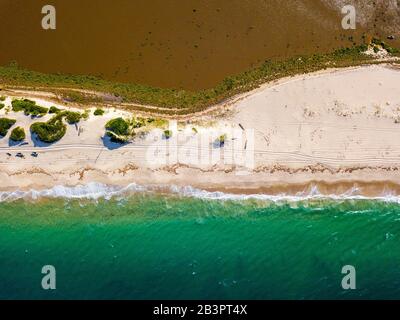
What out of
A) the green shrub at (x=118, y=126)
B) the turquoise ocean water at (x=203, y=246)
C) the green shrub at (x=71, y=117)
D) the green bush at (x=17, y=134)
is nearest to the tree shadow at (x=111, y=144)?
the green shrub at (x=118, y=126)

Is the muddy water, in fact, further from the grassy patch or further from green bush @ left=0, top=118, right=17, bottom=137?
→ green bush @ left=0, top=118, right=17, bottom=137

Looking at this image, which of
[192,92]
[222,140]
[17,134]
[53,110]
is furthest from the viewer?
[192,92]

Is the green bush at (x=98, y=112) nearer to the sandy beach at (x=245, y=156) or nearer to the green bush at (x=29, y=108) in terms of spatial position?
the sandy beach at (x=245, y=156)

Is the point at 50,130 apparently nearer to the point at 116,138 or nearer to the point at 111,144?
the point at 111,144

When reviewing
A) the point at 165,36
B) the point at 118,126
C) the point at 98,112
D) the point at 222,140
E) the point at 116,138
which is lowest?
the point at 222,140

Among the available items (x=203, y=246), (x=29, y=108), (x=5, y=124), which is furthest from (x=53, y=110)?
(x=203, y=246)

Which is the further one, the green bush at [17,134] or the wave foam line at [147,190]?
the wave foam line at [147,190]

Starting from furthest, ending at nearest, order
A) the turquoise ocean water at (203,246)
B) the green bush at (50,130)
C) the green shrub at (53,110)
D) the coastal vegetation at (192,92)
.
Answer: the coastal vegetation at (192,92) → the green shrub at (53,110) → the turquoise ocean water at (203,246) → the green bush at (50,130)
